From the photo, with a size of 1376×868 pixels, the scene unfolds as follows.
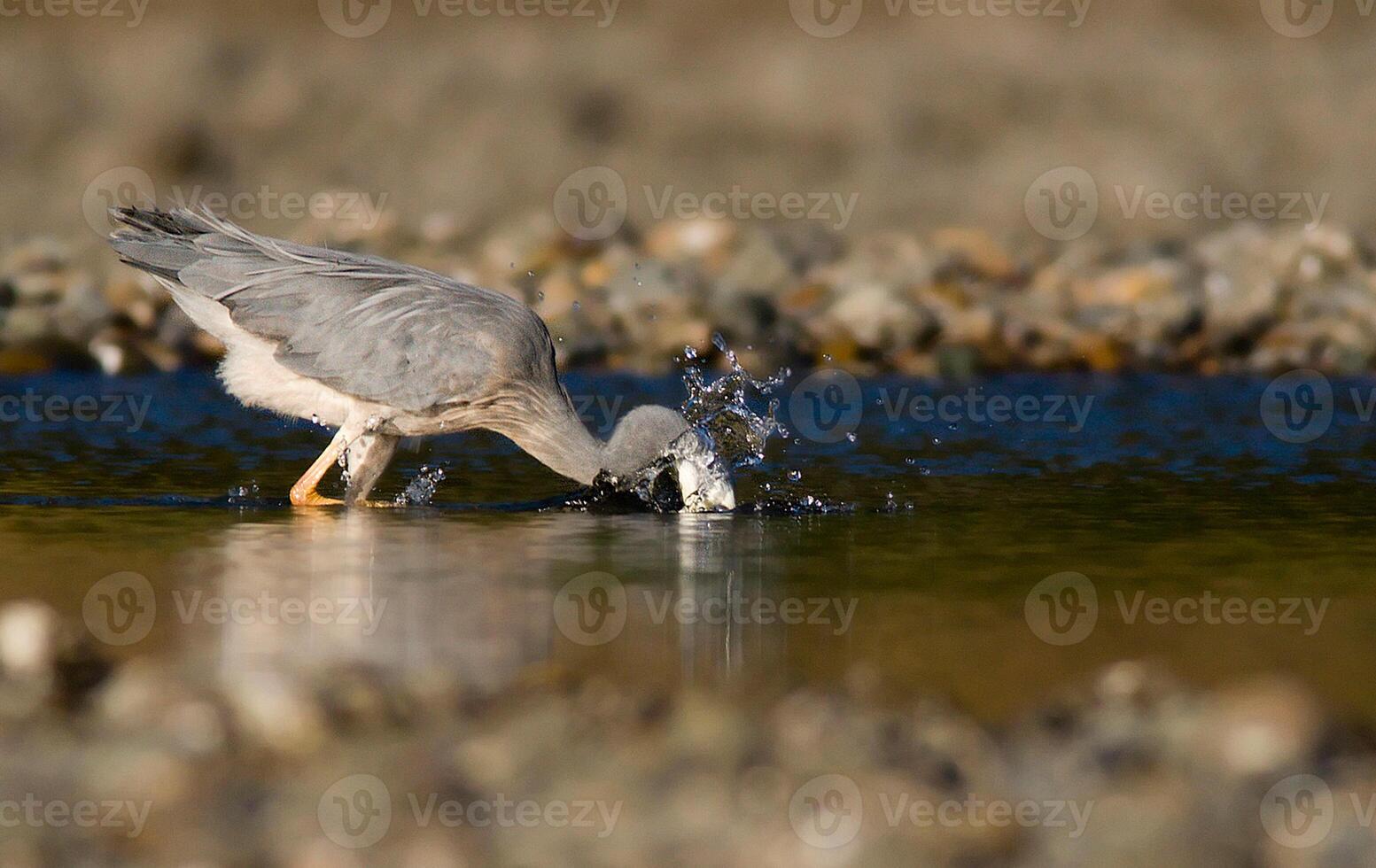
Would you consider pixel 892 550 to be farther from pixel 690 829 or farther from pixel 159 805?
pixel 159 805

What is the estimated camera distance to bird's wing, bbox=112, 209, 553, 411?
10.3 m

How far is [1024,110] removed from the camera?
2342 centimetres

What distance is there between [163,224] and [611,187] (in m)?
11.8

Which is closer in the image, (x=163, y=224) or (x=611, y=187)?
(x=163, y=224)

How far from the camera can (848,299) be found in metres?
18.4

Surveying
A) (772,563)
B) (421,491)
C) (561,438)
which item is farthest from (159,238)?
(772,563)

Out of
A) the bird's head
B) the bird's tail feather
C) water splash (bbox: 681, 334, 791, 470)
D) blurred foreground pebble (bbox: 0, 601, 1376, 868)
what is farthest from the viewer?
water splash (bbox: 681, 334, 791, 470)

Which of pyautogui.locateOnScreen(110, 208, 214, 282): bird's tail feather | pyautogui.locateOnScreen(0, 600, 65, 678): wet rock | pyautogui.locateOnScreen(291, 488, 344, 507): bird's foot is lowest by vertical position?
pyautogui.locateOnScreen(0, 600, 65, 678): wet rock

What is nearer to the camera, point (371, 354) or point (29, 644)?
point (29, 644)

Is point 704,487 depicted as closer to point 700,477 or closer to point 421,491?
point 700,477

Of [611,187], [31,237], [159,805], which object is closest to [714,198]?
[611,187]

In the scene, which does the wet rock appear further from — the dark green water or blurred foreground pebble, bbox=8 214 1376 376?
blurred foreground pebble, bbox=8 214 1376 376

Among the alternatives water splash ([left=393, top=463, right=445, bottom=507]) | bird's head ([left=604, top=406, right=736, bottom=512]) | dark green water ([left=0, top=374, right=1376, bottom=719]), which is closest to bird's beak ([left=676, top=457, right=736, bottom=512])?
bird's head ([left=604, top=406, right=736, bottom=512])

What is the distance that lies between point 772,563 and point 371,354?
299 centimetres
